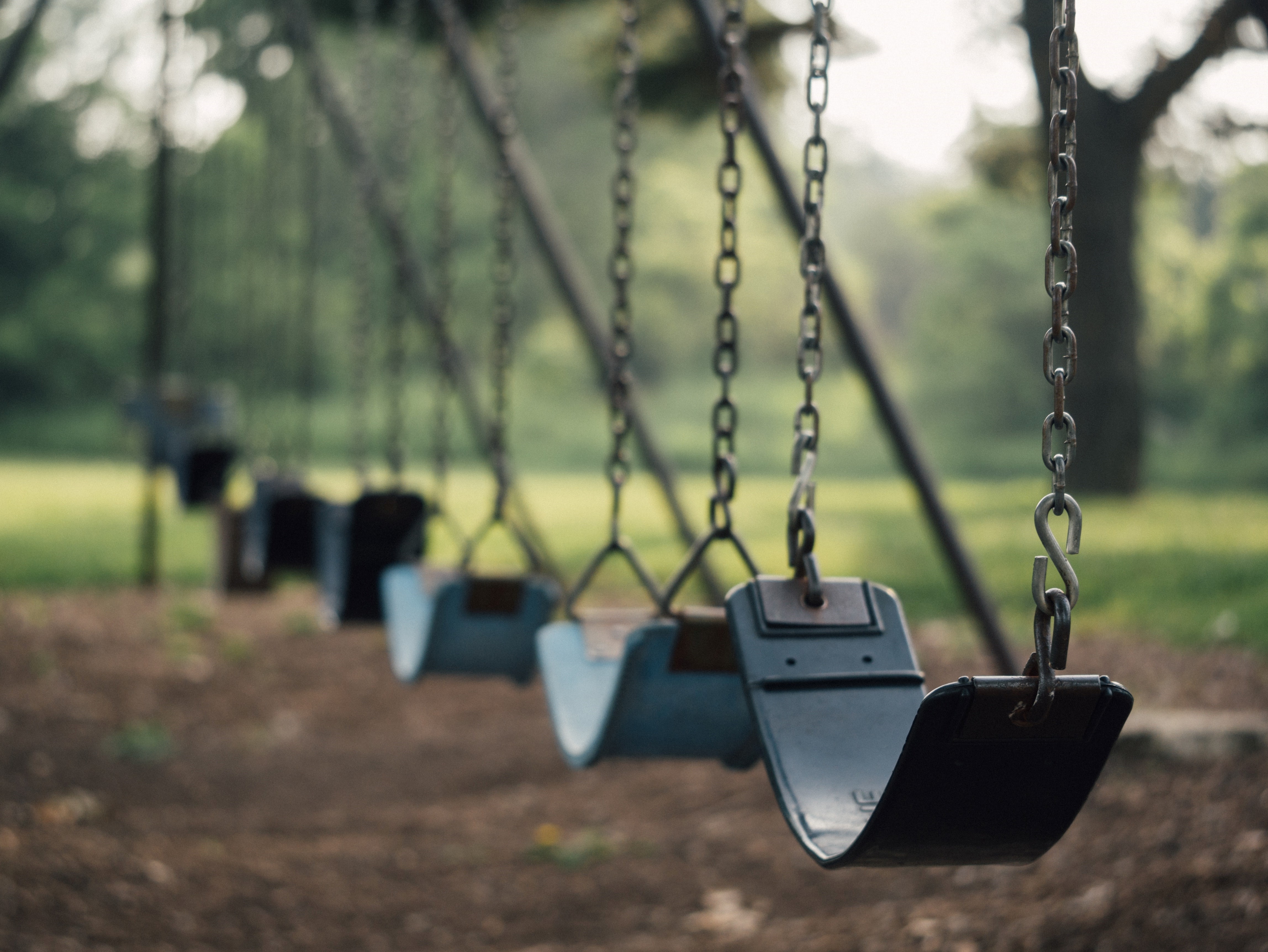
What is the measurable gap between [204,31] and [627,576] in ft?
15.0

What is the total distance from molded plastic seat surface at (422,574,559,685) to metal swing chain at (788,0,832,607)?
3.87 ft

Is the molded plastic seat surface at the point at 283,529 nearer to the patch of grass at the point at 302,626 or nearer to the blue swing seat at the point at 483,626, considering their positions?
the blue swing seat at the point at 483,626

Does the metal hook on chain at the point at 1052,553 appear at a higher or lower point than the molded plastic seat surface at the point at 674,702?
higher

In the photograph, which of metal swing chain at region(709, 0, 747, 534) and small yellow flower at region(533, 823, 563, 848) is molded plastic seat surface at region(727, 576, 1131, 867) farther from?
small yellow flower at region(533, 823, 563, 848)

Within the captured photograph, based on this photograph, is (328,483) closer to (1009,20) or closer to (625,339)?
(1009,20)

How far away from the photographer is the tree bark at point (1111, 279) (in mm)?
7695

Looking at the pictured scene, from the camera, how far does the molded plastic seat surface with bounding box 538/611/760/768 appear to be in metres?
1.86

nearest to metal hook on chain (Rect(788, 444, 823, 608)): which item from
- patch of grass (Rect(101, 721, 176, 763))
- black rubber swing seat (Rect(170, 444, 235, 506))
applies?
patch of grass (Rect(101, 721, 176, 763))

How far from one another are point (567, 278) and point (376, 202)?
0.80 meters

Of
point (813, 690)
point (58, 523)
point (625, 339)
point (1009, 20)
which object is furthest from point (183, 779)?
point (58, 523)

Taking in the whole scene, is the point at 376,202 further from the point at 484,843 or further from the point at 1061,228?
the point at 1061,228

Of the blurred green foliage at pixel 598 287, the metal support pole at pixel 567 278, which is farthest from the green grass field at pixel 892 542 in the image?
the blurred green foliage at pixel 598 287

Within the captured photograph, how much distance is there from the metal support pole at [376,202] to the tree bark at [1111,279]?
11.8 feet

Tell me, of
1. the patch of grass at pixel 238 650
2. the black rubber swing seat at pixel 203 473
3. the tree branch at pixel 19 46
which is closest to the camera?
the tree branch at pixel 19 46
